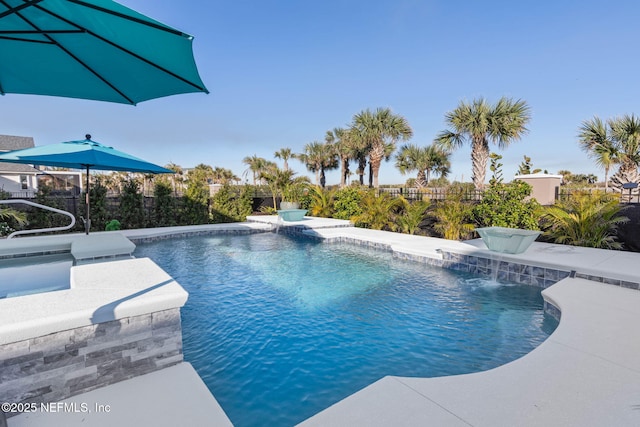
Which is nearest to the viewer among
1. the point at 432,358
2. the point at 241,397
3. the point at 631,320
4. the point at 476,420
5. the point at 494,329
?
the point at 476,420

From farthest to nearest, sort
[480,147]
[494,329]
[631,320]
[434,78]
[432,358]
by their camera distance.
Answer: [480,147] → [434,78] → [494,329] → [631,320] → [432,358]

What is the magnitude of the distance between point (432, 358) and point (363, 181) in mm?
27099

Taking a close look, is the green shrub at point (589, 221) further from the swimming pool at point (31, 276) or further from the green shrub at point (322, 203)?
the swimming pool at point (31, 276)

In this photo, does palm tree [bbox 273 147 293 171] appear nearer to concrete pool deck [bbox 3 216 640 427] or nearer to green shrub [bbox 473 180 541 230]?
green shrub [bbox 473 180 541 230]

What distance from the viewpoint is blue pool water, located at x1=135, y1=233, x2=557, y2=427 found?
2775 mm

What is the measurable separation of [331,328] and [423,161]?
2610cm

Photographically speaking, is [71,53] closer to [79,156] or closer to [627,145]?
[79,156]

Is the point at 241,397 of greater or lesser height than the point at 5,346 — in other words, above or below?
below

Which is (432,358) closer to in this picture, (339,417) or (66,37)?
(339,417)

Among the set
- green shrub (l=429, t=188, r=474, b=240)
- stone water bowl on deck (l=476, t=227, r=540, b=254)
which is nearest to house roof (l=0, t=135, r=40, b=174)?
green shrub (l=429, t=188, r=474, b=240)

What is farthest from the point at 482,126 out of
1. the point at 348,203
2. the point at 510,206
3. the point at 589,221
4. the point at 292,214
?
the point at 292,214

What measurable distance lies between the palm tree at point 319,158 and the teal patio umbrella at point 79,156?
26.0 metres

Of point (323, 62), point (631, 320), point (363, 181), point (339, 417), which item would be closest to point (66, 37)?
point (339, 417)

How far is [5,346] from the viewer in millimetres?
2025
